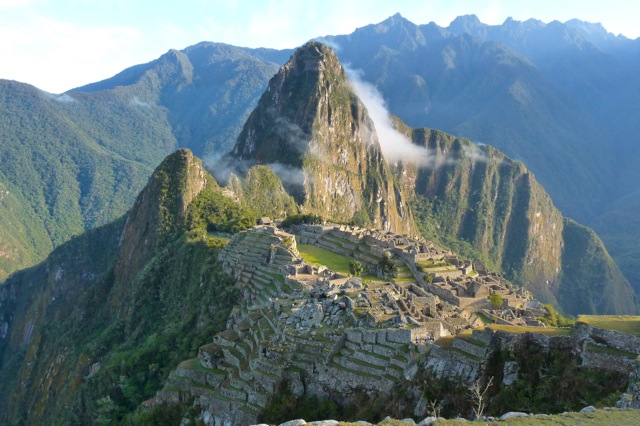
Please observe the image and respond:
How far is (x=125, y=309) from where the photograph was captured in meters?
76.2

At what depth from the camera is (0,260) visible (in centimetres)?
18612

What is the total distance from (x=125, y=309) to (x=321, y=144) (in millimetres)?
101473

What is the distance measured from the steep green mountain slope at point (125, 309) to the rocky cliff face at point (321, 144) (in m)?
49.2

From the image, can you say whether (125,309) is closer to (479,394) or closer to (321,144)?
(479,394)

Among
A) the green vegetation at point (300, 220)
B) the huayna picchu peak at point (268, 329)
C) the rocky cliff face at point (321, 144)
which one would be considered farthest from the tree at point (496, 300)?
the rocky cliff face at point (321, 144)

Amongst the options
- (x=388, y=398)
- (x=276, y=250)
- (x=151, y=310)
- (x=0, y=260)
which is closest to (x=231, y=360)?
(x=388, y=398)

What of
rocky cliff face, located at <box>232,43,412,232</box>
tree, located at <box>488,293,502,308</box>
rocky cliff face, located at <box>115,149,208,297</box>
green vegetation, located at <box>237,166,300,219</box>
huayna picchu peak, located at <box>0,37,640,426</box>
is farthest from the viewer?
rocky cliff face, located at <box>232,43,412,232</box>

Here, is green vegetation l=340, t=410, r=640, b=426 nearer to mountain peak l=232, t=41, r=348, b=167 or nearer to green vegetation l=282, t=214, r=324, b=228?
green vegetation l=282, t=214, r=324, b=228

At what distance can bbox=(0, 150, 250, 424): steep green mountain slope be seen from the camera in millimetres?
45719

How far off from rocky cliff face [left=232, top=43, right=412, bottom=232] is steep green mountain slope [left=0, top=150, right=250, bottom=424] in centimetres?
4919

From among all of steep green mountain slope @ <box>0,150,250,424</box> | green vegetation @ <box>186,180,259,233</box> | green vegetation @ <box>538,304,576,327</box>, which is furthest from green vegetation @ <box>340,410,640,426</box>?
green vegetation @ <box>186,180,259,233</box>

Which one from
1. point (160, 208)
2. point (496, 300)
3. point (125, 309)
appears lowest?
point (125, 309)

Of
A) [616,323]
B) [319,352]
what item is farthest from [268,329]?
[616,323]

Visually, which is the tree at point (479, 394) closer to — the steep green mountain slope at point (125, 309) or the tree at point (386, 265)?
the steep green mountain slope at point (125, 309)
